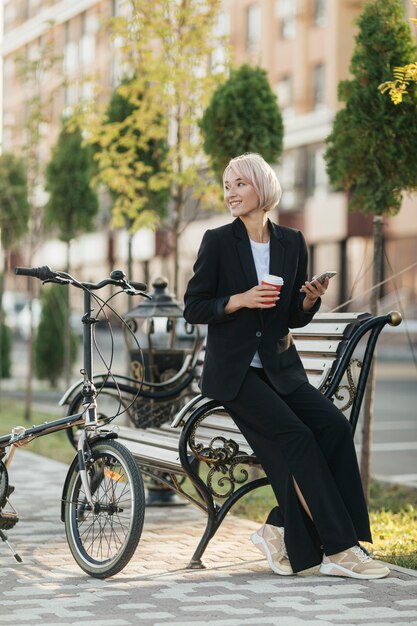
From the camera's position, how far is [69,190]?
15297 mm

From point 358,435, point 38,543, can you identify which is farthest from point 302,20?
point 38,543

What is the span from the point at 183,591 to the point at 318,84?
37689 mm

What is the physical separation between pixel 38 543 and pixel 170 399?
5.38ft

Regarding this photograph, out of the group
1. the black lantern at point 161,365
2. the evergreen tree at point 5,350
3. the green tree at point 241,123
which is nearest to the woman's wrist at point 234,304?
the black lantern at point 161,365

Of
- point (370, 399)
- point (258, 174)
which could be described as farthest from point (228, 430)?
point (370, 399)

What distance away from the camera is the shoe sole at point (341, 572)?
18.4 ft

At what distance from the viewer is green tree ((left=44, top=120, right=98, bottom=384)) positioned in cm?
1533

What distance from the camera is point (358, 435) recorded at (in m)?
13.9

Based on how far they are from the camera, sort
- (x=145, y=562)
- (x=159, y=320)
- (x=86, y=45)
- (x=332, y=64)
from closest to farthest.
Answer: (x=145, y=562)
(x=159, y=320)
(x=332, y=64)
(x=86, y=45)

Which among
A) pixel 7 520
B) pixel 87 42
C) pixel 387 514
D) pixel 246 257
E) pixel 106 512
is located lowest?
pixel 387 514

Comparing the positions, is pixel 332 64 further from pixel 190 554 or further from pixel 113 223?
pixel 190 554

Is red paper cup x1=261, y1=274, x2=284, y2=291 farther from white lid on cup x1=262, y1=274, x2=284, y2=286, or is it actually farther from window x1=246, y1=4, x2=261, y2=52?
window x1=246, y1=4, x2=261, y2=52

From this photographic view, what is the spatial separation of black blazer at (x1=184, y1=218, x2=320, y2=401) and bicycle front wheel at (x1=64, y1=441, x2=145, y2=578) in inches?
21.6

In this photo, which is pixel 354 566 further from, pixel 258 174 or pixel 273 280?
pixel 258 174
